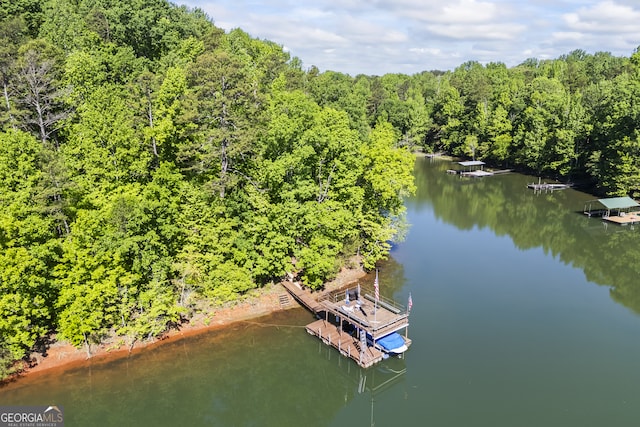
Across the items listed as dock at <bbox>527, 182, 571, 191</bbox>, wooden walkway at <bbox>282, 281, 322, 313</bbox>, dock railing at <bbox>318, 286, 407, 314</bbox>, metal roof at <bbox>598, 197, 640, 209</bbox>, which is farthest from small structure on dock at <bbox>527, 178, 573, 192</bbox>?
wooden walkway at <bbox>282, 281, 322, 313</bbox>

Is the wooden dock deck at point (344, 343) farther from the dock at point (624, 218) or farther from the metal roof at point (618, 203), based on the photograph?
the dock at point (624, 218)

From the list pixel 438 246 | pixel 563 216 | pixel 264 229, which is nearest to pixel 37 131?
pixel 264 229

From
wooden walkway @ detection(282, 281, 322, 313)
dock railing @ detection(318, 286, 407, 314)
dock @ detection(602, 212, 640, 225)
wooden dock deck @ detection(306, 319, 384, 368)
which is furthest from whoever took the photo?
dock @ detection(602, 212, 640, 225)

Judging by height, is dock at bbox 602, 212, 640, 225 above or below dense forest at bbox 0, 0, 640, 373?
below

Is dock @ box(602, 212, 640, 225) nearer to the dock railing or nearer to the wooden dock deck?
the dock railing

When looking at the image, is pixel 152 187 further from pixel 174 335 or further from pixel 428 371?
pixel 428 371

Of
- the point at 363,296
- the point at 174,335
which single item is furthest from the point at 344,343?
the point at 174,335

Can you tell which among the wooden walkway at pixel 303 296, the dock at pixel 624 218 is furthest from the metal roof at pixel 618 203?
the wooden walkway at pixel 303 296

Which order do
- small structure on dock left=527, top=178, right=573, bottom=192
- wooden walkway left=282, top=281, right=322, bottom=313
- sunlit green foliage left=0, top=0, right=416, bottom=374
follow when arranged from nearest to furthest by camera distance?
sunlit green foliage left=0, top=0, right=416, bottom=374
wooden walkway left=282, top=281, right=322, bottom=313
small structure on dock left=527, top=178, right=573, bottom=192
